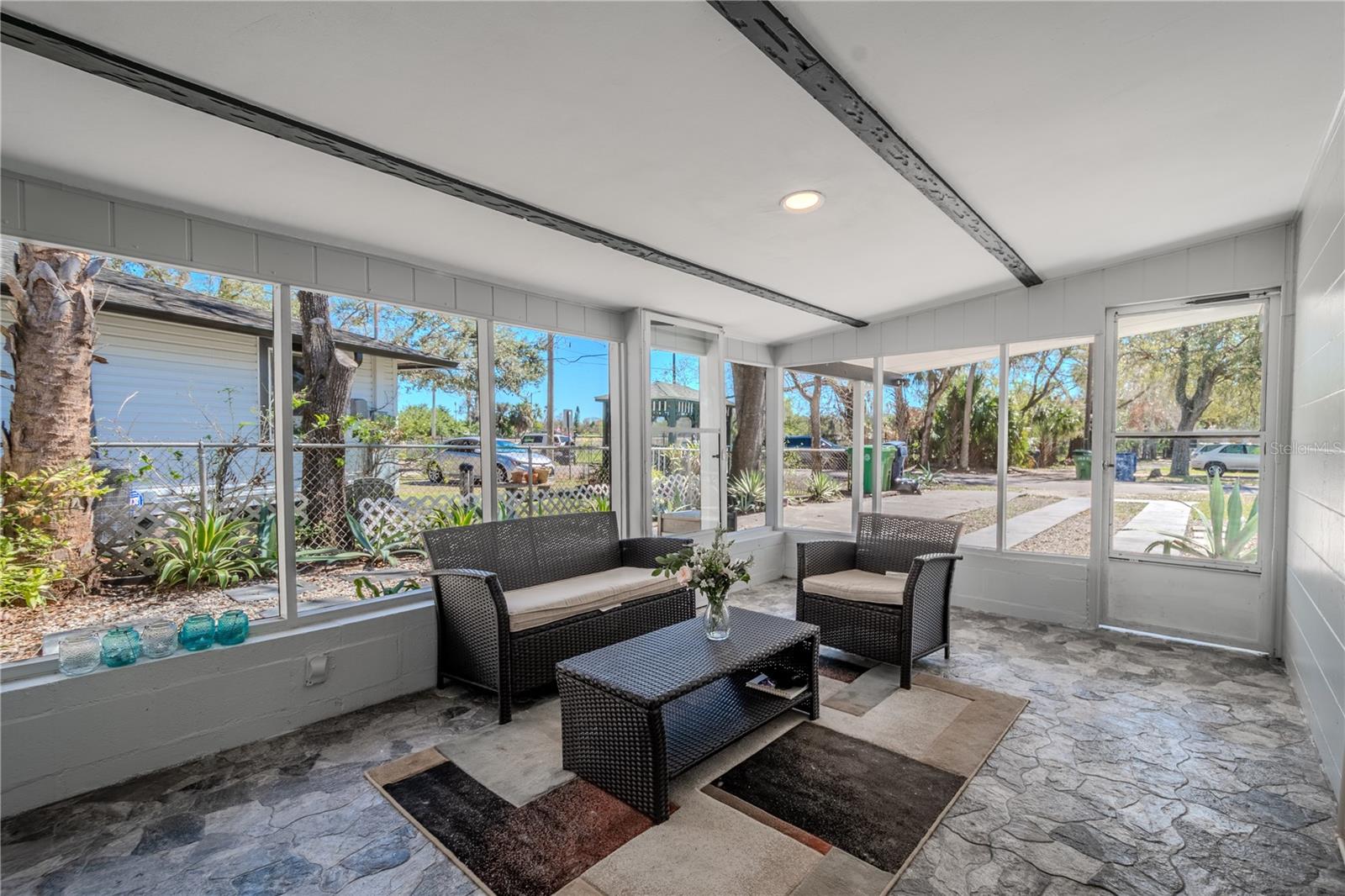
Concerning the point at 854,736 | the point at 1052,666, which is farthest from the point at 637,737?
the point at 1052,666

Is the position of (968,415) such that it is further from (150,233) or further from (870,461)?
(150,233)

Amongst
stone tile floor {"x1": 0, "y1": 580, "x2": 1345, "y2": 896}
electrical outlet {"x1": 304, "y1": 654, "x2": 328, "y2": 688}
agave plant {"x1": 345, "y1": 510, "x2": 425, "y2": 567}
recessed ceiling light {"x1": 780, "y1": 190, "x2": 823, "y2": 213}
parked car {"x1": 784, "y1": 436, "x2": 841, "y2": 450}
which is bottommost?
stone tile floor {"x1": 0, "y1": 580, "x2": 1345, "y2": 896}

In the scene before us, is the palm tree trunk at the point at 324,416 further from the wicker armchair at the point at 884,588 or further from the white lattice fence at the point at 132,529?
the wicker armchair at the point at 884,588

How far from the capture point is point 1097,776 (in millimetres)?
2346

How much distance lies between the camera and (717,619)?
8.92ft

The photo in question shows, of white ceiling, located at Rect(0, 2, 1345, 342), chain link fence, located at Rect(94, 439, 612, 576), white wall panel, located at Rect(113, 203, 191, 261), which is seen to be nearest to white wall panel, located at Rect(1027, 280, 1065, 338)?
white ceiling, located at Rect(0, 2, 1345, 342)

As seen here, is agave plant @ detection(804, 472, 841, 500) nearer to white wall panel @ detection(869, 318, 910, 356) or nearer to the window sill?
white wall panel @ detection(869, 318, 910, 356)

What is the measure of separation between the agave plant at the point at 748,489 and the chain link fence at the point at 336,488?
1714mm

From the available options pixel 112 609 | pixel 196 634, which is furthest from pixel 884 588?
pixel 112 609

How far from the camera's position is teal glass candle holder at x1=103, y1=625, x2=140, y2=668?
2375mm

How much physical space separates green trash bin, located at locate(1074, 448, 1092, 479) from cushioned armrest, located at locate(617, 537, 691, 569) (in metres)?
3.09

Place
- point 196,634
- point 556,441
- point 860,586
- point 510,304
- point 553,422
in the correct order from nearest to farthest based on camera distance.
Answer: point 196,634
point 860,586
point 510,304
point 553,422
point 556,441

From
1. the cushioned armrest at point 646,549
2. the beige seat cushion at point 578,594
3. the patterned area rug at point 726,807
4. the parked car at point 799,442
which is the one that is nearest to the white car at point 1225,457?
the patterned area rug at point 726,807

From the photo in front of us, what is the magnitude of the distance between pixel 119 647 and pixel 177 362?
434cm
